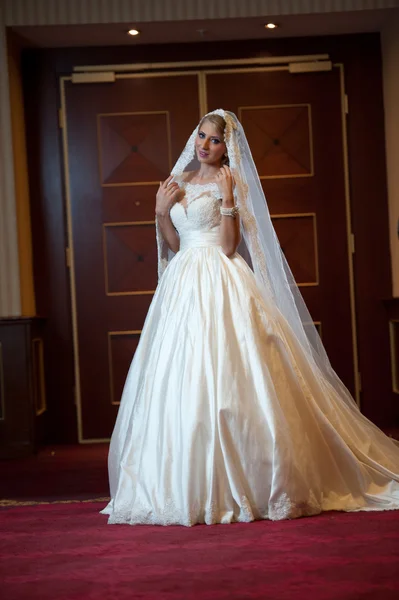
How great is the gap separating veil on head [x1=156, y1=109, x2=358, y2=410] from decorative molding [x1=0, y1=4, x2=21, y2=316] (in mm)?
→ 2048

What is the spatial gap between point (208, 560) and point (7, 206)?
3.70 meters

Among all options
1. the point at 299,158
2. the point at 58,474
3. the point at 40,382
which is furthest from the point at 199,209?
the point at 40,382

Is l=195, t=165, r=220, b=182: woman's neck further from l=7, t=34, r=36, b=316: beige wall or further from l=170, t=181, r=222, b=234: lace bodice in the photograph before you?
l=7, t=34, r=36, b=316: beige wall

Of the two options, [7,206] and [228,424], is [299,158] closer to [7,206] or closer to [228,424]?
[7,206]

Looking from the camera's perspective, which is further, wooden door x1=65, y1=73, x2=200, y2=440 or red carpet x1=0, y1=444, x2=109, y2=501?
wooden door x1=65, y1=73, x2=200, y2=440

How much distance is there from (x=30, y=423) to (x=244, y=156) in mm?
2616

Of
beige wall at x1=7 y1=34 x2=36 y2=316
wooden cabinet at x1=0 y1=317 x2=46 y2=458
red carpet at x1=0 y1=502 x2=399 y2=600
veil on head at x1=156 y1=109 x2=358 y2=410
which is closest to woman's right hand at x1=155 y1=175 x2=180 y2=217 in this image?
veil on head at x1=156 y1=109 x2=358 y2=410

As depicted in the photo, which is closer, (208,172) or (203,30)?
(208,172)

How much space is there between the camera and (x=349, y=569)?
256cm

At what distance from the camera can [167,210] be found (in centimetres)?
400

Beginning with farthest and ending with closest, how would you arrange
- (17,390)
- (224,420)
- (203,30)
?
1. (203,30)
2. (17,390)
3. (224,420)

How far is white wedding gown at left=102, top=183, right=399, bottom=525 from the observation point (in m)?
3.31

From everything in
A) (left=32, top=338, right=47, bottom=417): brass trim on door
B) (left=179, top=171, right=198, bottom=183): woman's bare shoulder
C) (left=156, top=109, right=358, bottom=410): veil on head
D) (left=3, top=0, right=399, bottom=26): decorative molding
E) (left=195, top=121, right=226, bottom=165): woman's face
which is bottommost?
(left=32, top=338, right=47, bottom=417): brass trim on door

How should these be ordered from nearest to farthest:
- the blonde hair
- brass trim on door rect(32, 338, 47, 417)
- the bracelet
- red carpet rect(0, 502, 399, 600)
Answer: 1. red carpet rect(0, 502, 399, 600)
2. the bracelet
3. the blonde hair
4. brass trim on door rect(32, 338, 47, 417)
